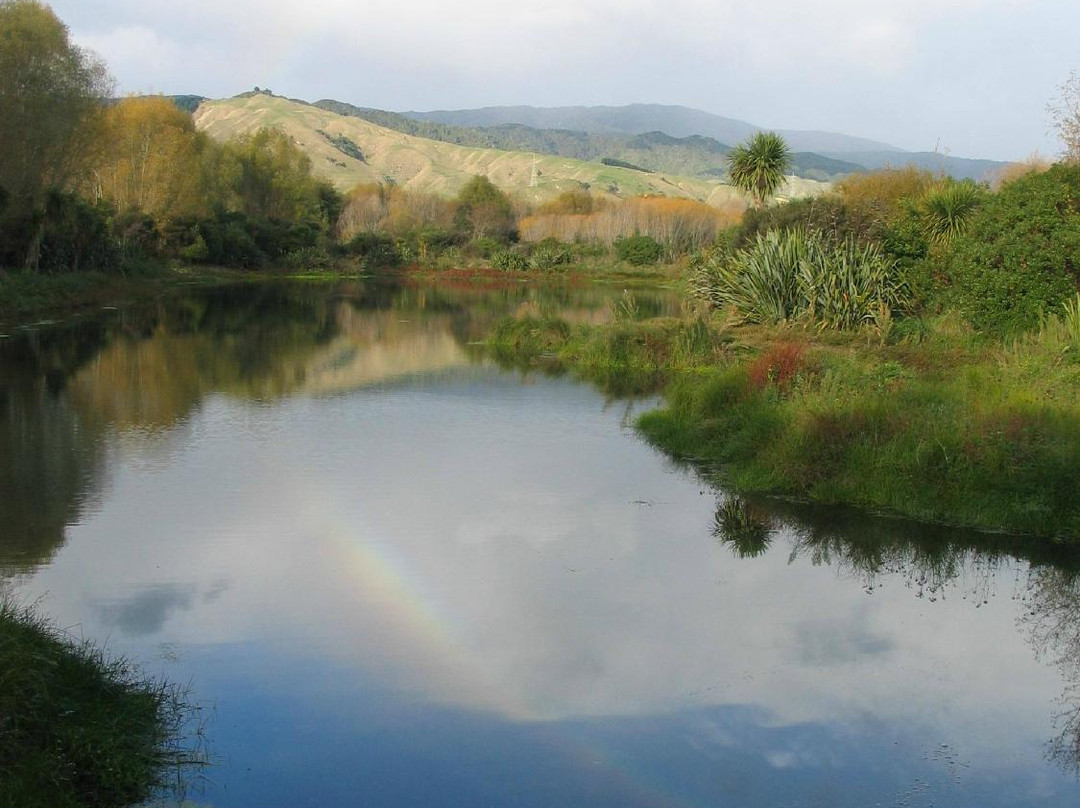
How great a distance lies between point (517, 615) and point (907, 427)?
18.5ft

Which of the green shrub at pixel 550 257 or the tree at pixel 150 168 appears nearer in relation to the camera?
the tree at pixel 150 168

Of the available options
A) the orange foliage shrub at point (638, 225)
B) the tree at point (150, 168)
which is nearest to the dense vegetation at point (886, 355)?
the tree at point (150, 168)

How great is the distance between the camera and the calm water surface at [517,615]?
660 centimetres

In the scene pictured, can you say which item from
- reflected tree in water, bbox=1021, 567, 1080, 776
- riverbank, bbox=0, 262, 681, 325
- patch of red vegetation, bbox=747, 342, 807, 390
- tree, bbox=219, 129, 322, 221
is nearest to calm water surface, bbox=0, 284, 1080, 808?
reflected tree in water, bbox=1021, 567, 1080, 776

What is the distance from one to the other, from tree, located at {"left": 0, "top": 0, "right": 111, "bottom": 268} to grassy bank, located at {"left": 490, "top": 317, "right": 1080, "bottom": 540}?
23903 mm

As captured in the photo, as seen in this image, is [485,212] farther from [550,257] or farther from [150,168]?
[150,168]

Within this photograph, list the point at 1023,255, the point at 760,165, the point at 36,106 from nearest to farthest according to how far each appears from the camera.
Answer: the point at 1023,255 < the point at 36,106 < the point at 760,165

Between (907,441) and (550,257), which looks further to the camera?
(550,257)

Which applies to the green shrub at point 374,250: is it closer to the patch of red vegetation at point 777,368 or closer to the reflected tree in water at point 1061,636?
the patch of red vegetation at point 777,368

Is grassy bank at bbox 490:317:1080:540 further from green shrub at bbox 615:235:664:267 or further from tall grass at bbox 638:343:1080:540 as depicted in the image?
green shrub at bbox 615:235:664:267

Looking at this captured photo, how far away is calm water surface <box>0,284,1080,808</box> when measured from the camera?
21.7 ft

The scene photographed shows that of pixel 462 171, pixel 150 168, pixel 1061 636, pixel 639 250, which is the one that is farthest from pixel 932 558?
pixel 462 171

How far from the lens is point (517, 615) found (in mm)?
9062

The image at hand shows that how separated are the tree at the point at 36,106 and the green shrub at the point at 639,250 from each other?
36460 mm
